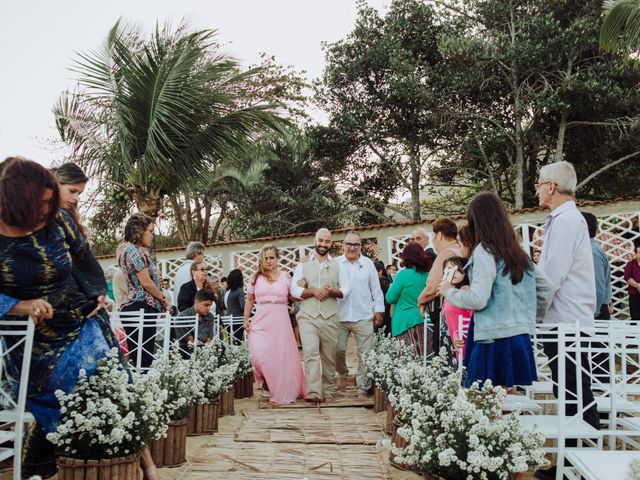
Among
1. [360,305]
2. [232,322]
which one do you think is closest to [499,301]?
[360,305]

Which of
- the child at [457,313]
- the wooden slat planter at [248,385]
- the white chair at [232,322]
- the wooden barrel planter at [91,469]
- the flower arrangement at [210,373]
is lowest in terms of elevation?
the wooden slat planter at [248,385]

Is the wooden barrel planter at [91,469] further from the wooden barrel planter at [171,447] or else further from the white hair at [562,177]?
the white hair at [562,177]

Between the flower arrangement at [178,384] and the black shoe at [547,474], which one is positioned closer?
the black shoe at [547,474]

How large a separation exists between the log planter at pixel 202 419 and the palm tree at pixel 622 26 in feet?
30.2

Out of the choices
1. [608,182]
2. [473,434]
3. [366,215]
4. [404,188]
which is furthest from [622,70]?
[473,434]

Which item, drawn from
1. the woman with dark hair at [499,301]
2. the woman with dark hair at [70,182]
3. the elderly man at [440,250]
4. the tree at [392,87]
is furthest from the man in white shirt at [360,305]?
the tree at [392,87]

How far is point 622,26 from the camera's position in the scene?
10.7 m

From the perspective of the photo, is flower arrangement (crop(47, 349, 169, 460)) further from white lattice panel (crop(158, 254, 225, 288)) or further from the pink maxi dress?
white lattice panel (crop(158, 254, 225, 288))

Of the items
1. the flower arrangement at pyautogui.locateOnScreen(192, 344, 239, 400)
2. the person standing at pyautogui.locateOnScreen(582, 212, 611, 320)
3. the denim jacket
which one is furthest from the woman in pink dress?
the denim jacket

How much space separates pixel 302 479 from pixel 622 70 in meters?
15.9

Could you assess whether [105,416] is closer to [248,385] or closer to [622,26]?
[248,385]

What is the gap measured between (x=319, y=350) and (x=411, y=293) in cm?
151

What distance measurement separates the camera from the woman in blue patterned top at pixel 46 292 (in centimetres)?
278

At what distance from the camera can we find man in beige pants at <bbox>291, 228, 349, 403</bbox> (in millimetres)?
7232
